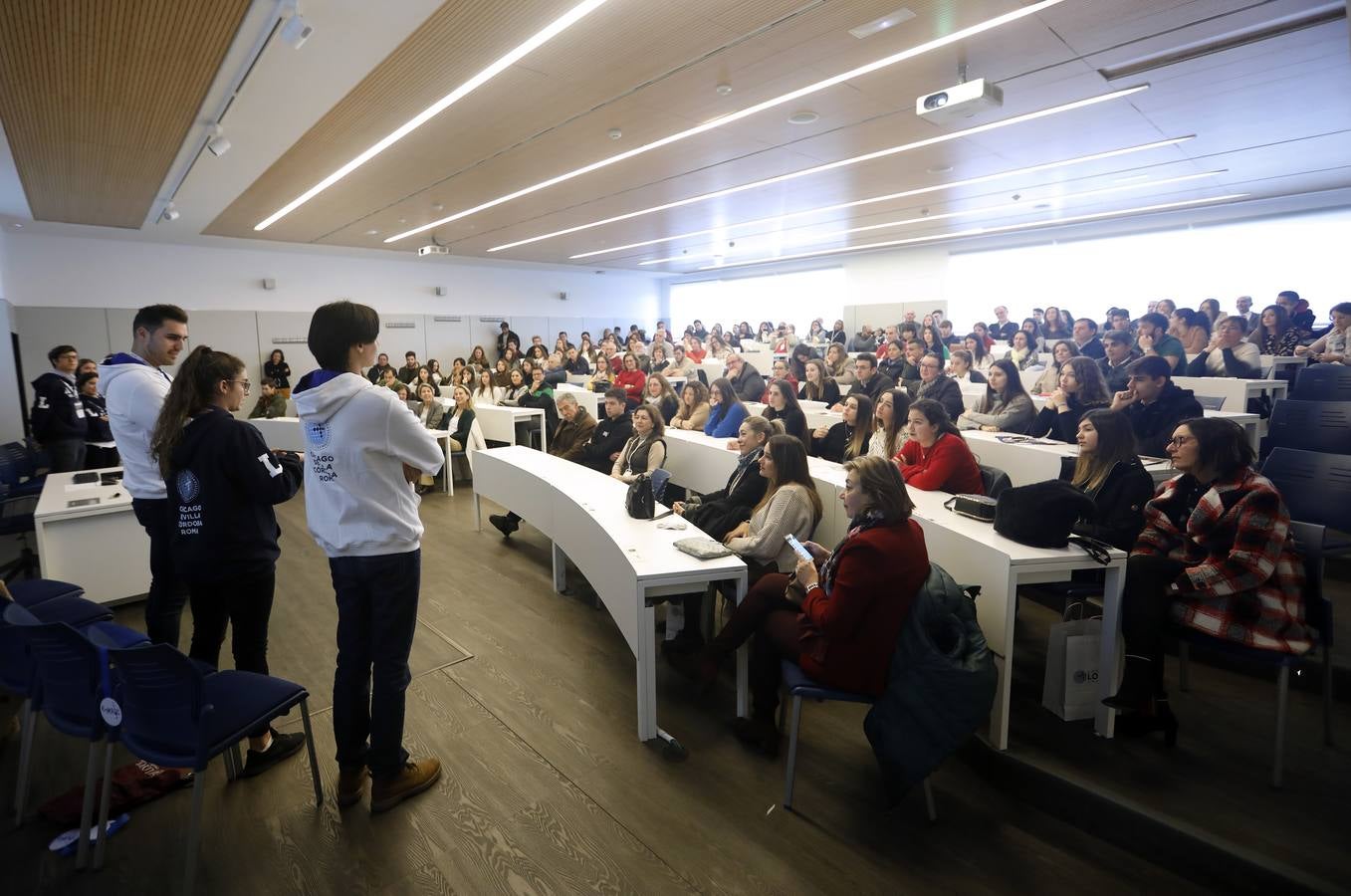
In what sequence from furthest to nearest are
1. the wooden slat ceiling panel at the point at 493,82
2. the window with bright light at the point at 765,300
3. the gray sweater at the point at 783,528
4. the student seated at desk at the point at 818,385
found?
the window with bright light at the point at 765,300, the student seated at desk at the point at 818,385, the wooden slat ceiling panel at the point at 493,82, the gray sweater at the point at 783,528

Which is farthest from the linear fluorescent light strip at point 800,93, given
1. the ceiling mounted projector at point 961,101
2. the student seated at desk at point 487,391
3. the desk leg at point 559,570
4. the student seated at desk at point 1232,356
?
the student seated at desk at point 1232,356

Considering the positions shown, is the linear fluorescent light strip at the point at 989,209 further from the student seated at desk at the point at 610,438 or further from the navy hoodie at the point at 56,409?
the navy hoodie at the point at 56,409

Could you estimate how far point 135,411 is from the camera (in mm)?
2609

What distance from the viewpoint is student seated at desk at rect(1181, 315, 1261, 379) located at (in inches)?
237

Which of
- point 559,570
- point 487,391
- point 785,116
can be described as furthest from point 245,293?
point 785,116

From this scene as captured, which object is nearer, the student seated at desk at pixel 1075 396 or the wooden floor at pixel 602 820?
the wooden floor at pixel 602 820

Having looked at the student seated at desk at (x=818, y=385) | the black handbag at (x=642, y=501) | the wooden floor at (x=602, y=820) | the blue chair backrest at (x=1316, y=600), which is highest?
the student seated at desk at (x=818, y=385)

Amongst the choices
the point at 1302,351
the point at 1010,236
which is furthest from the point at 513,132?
the point at 1010,236

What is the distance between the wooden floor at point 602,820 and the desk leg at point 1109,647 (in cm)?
9

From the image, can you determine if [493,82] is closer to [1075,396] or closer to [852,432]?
[852,432]

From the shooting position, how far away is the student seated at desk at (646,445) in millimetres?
4957

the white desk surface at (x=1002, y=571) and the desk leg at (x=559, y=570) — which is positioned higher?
the white desk surface at (x=1002, y=571)

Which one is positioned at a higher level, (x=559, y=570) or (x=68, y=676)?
(x=68, y=676)

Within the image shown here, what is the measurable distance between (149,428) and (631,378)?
681 centimetres
